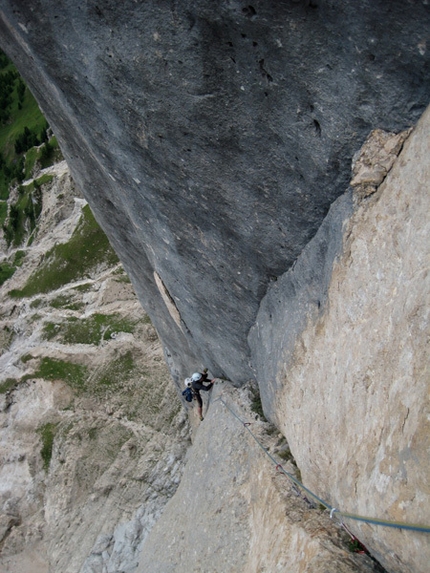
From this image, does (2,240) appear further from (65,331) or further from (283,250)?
(283,250)

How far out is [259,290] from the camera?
11.9 meters

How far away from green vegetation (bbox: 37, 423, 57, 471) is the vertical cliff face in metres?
16.7

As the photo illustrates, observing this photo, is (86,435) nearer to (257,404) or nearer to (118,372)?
(118,372)

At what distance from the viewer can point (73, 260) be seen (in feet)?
121

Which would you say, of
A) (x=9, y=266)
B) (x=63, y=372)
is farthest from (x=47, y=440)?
(x=9, y=266)

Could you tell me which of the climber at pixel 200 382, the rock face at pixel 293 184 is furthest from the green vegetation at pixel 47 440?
the rock face at pixel 293 184

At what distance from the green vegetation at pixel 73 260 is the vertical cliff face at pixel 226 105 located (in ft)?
74.9

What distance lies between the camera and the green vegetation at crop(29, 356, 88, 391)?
28.4 metres

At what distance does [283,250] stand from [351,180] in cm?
253

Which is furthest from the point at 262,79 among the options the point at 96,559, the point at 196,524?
the point at 96,559

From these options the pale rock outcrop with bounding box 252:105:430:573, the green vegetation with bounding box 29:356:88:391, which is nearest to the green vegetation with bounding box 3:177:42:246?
the green vegetation with bounding box 29:356:88:391

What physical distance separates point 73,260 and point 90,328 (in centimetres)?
790

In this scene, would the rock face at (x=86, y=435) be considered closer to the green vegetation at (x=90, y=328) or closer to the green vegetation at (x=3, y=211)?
the green vegetation at (x=90, y=328)

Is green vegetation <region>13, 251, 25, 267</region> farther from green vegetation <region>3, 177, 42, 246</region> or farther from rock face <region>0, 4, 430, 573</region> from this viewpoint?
rock face <region>0, 4, 430, 573</region>
